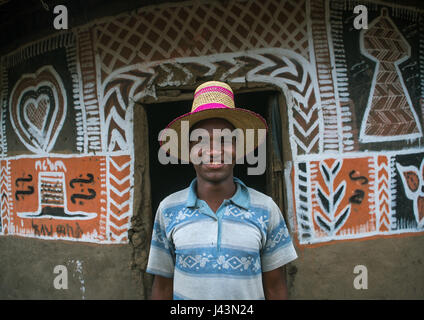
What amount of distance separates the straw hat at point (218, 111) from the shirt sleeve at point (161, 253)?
1.82 ft

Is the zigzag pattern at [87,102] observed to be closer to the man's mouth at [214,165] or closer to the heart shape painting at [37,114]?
the heart shape painting at [37,114]

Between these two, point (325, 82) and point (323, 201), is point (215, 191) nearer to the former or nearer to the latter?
point (323, 201)

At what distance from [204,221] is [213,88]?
731mm

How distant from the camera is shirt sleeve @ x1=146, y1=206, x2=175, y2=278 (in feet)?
4.68

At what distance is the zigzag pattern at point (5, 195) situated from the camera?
287 centimetres

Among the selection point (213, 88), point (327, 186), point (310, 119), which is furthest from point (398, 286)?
point (213, 88)

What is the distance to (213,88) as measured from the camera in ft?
4.72

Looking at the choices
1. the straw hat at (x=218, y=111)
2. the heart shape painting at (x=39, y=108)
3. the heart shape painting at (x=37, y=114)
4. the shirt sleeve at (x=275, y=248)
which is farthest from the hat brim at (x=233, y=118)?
the heart shape painting at (x=37, y=114)

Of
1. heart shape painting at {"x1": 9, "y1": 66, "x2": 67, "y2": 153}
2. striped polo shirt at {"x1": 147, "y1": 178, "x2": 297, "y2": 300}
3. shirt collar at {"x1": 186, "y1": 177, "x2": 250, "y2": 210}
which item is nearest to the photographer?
striped polo shirt at {"x1": 147, "y1": 178, "x2": 297, "y2": 300}

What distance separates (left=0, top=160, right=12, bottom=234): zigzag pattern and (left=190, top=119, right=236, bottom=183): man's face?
269 cm

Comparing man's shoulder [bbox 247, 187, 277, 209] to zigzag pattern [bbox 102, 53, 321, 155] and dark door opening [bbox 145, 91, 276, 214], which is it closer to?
zigzag pattern [bbox 102, 53, 321, 155]

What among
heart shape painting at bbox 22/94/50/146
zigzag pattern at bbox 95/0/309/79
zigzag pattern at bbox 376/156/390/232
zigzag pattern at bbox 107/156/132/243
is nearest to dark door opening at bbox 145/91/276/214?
zigzag pattern at bbox 107/156/132/243

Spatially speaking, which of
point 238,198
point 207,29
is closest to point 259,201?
point 238,198

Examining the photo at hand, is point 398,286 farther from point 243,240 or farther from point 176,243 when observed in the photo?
point 176,243
